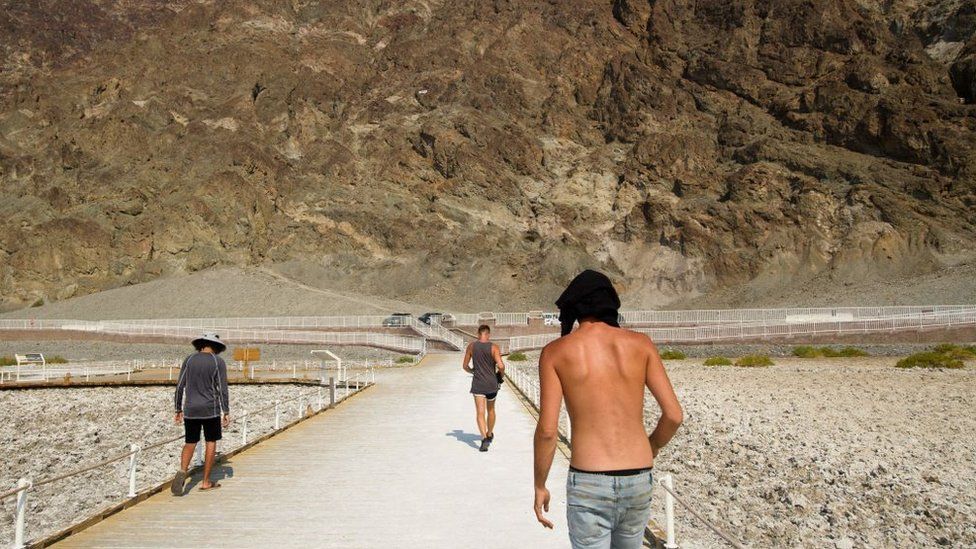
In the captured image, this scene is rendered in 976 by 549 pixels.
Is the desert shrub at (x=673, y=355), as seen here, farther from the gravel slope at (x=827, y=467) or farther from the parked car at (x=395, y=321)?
the gravel slope at (x=827, y=467)

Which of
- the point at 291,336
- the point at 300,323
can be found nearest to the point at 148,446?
the point at 291,336

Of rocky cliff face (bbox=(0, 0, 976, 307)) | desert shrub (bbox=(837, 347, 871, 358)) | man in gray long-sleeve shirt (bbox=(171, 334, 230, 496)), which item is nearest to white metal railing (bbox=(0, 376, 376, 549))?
man in gray long-sleeve shirt (bbox=(171, 334, 230, 496))

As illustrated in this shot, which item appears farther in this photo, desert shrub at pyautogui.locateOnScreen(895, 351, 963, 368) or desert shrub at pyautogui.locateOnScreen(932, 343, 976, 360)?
desert shrub at pyautogui.locateOnScreen(932, 343, 976, 360)

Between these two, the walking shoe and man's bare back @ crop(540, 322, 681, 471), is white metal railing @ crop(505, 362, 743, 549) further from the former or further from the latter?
the walking shoe

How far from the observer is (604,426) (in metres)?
4.39

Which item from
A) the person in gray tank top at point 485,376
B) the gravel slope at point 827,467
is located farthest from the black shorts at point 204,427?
the gravel slope at point 827,467

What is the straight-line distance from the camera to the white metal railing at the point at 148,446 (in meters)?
7.00

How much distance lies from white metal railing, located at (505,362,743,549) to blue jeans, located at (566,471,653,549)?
362 millimetres

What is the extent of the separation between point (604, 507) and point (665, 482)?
2748mm

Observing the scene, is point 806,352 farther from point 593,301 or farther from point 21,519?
point 593,301

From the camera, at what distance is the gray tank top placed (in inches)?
496

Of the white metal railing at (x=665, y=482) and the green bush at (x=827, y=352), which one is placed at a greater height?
the white metal railing at (x=665, y=482)

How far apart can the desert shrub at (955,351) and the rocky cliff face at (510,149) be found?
41955 mm

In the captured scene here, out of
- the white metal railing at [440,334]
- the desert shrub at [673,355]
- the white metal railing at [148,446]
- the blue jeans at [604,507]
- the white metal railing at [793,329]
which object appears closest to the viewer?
the blue jeans at [604,507]
